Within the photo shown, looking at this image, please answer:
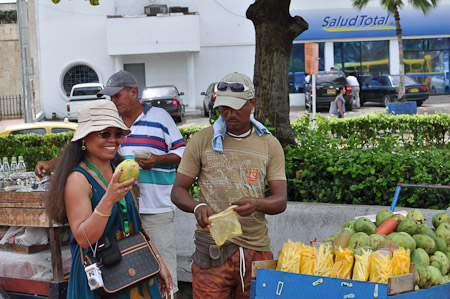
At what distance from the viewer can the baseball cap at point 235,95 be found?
386cm

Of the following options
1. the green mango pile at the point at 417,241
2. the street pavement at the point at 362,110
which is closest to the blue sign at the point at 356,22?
the street pavement at the point at 362,110

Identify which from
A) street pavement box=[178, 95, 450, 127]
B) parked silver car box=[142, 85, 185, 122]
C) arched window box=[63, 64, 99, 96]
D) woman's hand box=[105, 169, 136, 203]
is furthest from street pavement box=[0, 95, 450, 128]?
woman's hand box=[105, 169, 136, 203]

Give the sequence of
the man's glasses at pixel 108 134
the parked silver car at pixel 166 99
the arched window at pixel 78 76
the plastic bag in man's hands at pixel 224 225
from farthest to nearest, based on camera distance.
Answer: the arched window at pixel 78 76
the parked silver car at pixel 166 99
the plastic bag in man's hands at pixel 224 225
the man's glasses at pixel 108 134

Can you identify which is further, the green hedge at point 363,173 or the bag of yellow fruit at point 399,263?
the green hedge at point 363,173

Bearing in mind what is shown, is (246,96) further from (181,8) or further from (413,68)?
(413,68)

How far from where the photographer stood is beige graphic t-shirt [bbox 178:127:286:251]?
393cm

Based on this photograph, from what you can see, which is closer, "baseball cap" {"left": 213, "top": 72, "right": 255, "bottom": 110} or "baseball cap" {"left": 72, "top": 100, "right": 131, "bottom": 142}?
"baseball cap" {"left": 72, "top": 100, "right": 131, "bottom": 142}

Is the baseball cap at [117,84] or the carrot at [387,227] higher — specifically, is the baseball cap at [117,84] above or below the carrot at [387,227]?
above

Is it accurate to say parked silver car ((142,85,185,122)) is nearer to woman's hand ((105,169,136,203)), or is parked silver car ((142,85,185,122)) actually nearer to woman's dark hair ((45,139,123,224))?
woman's dark hair ((45,139,123,224))

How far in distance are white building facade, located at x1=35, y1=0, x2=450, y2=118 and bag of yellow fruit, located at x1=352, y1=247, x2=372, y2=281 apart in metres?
27.8

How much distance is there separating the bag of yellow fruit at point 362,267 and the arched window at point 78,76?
29347 millimetres

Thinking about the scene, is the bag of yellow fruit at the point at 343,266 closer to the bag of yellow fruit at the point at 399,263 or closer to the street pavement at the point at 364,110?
the bag of yellow fruit at the point at 399,263

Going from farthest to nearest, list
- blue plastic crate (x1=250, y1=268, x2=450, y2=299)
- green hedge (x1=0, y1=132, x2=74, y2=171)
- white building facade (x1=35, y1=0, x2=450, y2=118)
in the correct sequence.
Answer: white building facade (x1=35, y1=0, x2=450, y2=118) < green hedge (x1=0, y1=132, x2=74, y2=171) < blue plastic crate (x1=250, y1=268, x2=450, y2=299)

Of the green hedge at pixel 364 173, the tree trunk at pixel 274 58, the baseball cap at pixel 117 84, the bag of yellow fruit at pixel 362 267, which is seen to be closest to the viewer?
the bag of yellow fruit at pixel 362 267
